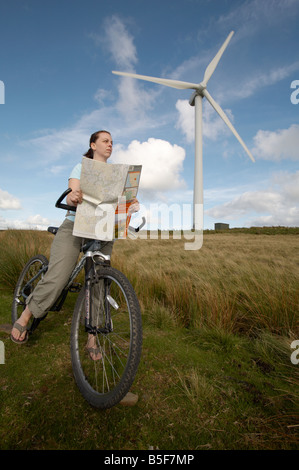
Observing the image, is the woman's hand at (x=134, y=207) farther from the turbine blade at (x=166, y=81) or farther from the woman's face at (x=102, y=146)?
the turbine blade at (x=166, y=81)

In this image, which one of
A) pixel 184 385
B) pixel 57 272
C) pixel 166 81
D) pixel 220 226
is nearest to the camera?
pixel 184 385

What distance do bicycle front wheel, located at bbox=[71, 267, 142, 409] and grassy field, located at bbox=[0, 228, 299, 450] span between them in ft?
0.50

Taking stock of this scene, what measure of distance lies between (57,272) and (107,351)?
3.50ft

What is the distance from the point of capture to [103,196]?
2.39 m

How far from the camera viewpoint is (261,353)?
299cm

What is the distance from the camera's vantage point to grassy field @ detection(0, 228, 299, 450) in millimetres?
1812

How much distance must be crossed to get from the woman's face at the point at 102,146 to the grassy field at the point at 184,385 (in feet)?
7.31

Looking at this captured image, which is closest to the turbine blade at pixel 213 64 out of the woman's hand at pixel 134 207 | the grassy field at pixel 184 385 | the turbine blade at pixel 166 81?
the turbine blade at pixel 166 81

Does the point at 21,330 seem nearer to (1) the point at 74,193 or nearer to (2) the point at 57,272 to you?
(2) the point at 57,272

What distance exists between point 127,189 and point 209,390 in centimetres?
195

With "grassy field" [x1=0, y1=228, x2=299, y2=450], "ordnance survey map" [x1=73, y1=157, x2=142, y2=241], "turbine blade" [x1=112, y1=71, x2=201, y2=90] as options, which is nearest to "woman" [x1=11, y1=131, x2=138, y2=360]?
"ordnance survey map" [x1=73, y1=157, x2=142, y2=241]

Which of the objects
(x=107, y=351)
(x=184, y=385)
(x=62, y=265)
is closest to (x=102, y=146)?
(x=62, y=265)

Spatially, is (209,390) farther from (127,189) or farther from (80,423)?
(127,189)
